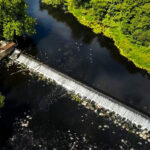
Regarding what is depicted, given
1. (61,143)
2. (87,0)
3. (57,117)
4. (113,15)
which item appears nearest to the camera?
(61,143)

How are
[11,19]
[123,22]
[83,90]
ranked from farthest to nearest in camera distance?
[123,22], [11,19], [83,90]


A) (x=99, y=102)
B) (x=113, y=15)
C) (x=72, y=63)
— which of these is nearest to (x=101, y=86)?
(x=99, y=102)

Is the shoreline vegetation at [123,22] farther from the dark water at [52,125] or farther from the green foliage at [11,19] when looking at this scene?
the green foliage at [11,19]

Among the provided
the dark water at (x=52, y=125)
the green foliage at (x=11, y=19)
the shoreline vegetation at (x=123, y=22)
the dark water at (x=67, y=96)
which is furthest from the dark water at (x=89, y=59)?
the dark water at (x=52, y=125)

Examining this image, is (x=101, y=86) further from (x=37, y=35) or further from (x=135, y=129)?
A: (x=37, y=35)

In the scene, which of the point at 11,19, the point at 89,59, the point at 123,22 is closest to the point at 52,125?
the point at 89,59

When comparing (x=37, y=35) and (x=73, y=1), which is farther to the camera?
(x=73, y=1)

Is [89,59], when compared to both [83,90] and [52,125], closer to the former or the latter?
[83,90]

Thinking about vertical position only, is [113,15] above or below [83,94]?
above
